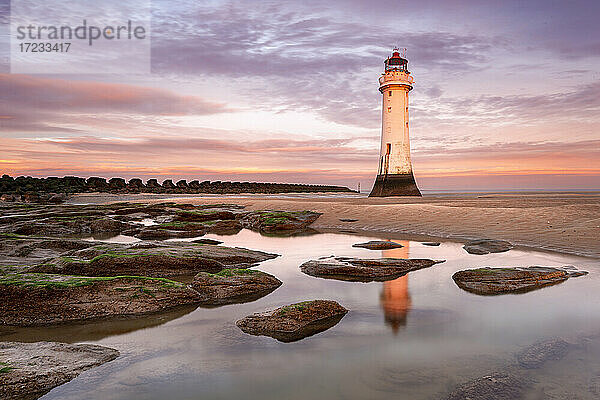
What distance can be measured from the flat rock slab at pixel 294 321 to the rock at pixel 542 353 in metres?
2.47

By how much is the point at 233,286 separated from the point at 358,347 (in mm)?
3266

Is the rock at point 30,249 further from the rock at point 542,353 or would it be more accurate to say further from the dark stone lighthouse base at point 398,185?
the dark stone lighthouse base at point 398,185

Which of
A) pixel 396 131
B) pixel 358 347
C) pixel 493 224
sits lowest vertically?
pixel 358 347

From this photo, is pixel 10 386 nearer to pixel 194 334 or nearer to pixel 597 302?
pixel 194 334

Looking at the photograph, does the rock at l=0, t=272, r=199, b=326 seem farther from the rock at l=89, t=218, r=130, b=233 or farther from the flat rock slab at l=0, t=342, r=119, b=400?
the rock at l=89, t=218, r=130, b=233

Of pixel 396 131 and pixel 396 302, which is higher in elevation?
pixel 396 131

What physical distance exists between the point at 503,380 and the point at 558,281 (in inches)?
198

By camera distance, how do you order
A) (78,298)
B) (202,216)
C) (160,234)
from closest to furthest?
(78,298), (160,234), (202,216)

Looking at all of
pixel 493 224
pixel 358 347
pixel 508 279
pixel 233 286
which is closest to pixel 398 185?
pixel 493 224

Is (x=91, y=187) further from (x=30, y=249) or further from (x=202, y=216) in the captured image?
(x=30, y=249)

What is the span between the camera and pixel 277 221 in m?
19.4

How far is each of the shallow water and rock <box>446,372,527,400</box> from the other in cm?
12

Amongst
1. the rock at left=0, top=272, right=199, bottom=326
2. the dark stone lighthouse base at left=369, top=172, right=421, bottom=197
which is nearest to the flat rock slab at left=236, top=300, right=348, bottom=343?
the rock at left=0, top=272, right=199, bottom=326

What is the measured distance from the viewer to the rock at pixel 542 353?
178 inches
